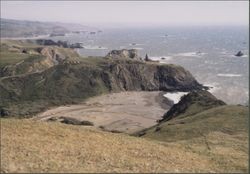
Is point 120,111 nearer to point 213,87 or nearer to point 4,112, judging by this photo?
point 4,112

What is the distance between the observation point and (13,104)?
493ft

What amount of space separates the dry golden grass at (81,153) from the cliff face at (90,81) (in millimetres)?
120191

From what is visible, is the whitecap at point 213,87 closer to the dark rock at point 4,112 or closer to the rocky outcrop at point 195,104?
the rocky outcrop at point 195,104

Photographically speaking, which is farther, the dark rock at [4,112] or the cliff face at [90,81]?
the cliff face at [90,81]

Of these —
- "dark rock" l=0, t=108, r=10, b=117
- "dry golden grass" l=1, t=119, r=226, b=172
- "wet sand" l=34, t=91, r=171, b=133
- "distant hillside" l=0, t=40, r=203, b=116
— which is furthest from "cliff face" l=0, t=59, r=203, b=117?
"dry golden grass" l=1, t=119, r=226, b=172

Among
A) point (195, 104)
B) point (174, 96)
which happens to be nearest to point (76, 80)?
point (174, 96)

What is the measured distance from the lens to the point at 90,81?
568ft

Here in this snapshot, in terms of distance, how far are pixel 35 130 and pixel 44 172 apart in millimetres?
10347

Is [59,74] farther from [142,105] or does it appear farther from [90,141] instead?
[90,141]

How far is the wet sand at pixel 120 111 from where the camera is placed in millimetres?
120200

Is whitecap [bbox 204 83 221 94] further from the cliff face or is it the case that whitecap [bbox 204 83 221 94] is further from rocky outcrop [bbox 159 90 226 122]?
rocky outcrop [bbox 159 90 226 122]

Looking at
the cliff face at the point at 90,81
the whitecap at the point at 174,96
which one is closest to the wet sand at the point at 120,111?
the whitecap at the point at 174,96

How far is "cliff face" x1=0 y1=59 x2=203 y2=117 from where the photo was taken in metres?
160

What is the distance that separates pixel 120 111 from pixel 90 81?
38881 millimetres
